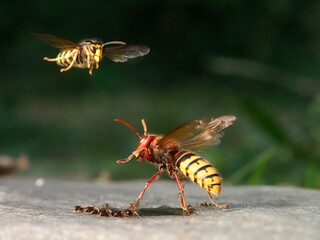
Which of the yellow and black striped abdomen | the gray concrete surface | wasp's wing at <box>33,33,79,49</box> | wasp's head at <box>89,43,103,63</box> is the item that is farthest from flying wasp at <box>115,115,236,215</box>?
wasp's wing at <box>33,33,79,49</box>

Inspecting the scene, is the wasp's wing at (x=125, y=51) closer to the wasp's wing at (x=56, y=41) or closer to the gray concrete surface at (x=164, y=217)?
the wasp's wing at (x=56, y=41)

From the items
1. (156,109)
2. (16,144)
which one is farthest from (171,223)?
(156,109)

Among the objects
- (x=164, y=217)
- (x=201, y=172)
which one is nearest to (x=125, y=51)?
(x=201, y=172)

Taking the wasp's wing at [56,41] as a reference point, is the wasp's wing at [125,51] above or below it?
→ above

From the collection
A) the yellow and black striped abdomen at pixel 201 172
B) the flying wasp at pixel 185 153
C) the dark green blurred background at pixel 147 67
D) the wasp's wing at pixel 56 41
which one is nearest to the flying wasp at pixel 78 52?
the wasp's wing at pixel 56 41

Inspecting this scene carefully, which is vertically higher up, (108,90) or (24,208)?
(108,90)

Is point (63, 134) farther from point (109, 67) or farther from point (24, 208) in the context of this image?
point (24, 208)
